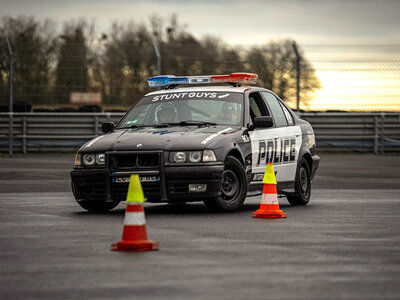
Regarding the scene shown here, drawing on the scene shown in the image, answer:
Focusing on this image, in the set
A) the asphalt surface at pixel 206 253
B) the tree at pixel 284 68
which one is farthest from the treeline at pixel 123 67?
the asphalt surface at pixel 206 253

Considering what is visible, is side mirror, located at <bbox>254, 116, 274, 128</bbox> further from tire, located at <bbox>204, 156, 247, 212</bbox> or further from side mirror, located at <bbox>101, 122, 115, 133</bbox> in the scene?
side mirror, located at <bbox>101, 122, 115, 133</bbox>

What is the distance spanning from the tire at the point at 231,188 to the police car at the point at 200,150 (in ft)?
0.04

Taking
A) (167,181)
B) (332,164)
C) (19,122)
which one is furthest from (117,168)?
(19,122)

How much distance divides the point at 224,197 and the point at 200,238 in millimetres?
2924

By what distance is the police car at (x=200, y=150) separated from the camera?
12641 mm

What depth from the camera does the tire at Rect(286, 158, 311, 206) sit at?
14.6 metres

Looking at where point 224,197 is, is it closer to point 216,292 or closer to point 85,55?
point 216,292

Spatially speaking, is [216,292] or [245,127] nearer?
[216,292]

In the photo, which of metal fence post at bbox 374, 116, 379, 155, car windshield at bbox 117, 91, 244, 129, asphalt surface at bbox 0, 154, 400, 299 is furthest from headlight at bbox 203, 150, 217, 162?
metal fence post at bbox 374, 116, 379, 155

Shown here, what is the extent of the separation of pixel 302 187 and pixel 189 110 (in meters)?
2.02

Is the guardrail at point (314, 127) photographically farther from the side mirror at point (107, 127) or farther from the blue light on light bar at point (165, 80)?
the side mirror at point (107, 127)

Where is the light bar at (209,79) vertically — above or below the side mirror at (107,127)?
above

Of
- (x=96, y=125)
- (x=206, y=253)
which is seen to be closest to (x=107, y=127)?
(x=206, y=253)

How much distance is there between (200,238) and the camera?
33.3ft
